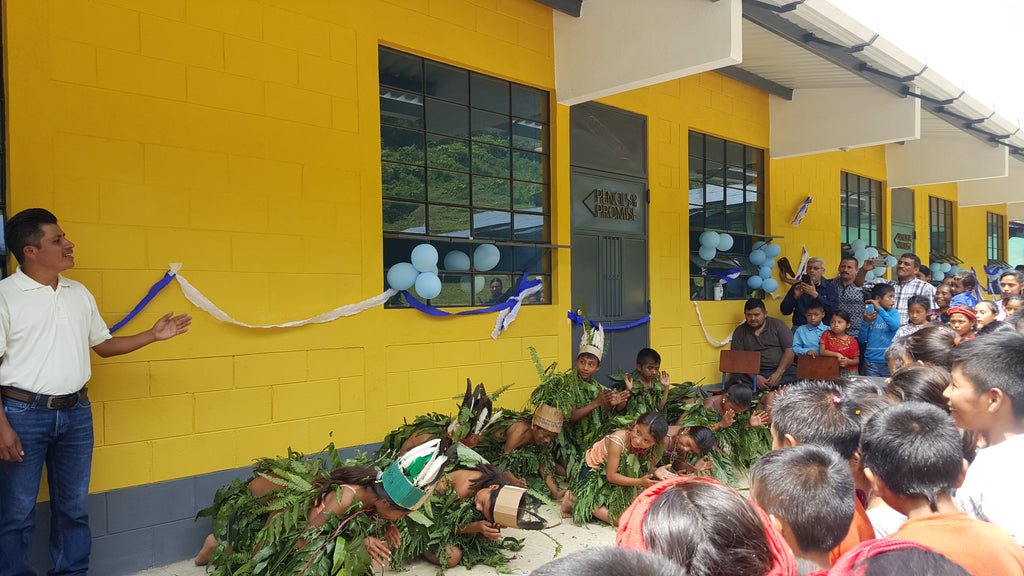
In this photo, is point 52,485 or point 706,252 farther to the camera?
point 706,252

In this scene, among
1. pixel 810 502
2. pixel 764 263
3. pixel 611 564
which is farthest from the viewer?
pixel 764 263

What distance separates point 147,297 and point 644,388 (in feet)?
11.6

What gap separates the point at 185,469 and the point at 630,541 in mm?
3116

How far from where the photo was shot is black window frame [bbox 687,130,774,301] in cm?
748

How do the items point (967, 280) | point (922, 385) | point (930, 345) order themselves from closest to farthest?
point (922, 385), point (930, 345), point (967, 280)

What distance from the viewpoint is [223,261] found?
12.8 feet

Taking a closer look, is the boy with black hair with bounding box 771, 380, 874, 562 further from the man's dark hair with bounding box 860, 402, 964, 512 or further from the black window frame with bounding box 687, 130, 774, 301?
the black window frame with bounding box 687, 130, 774, 301

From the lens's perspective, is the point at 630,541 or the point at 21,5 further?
the point at 21,5

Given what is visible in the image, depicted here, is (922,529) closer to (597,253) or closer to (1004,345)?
(1004,345)

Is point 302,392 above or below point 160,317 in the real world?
below

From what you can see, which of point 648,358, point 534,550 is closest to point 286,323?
point 534,550

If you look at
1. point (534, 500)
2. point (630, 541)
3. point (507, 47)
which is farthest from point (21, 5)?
point (534, 500)

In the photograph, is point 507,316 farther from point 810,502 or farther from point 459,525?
point 810,502

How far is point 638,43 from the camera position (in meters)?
5.26
